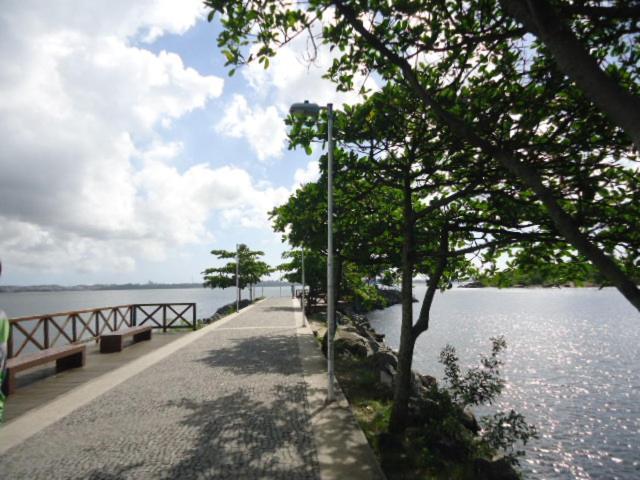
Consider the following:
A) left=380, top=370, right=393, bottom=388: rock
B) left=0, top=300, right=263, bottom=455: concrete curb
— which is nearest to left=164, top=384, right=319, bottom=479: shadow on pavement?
left=0, top=300, right=263, bottom=455: concrete curb

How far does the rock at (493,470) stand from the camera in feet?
19.6

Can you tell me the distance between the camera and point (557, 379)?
18297 millimetres

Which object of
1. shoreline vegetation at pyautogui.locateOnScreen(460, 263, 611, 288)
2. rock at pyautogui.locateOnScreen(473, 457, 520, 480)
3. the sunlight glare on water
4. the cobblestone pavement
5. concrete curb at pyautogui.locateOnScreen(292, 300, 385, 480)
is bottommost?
the sunlight glare on water

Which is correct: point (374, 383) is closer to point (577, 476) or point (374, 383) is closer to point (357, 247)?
point (357, 247)

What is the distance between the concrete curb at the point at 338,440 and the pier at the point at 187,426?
0.02 meters

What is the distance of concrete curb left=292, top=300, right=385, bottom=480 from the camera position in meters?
4.43

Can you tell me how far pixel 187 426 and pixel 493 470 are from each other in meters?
4.94

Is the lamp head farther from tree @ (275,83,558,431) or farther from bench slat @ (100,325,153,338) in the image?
bench slat @ (100,325,153,338)

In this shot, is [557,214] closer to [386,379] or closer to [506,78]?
[506,78]

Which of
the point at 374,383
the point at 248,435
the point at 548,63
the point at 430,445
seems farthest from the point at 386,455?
the point at 548,63

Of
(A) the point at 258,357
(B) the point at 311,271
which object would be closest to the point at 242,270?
(B) the point at 311,271

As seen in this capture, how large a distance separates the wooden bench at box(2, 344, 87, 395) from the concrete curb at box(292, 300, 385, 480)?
5.79 metres

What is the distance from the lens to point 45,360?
830cm

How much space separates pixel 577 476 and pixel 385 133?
32.4 ft
